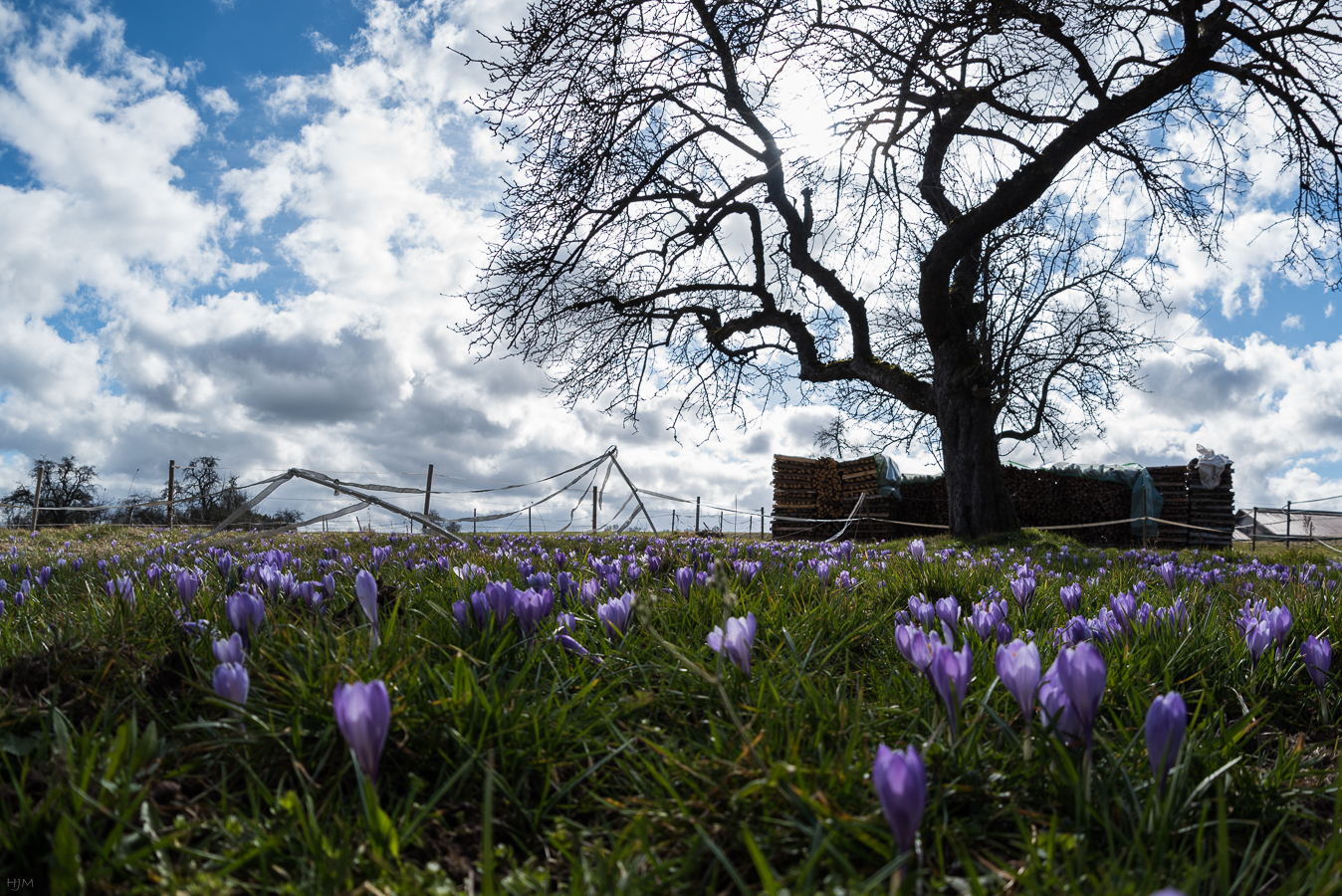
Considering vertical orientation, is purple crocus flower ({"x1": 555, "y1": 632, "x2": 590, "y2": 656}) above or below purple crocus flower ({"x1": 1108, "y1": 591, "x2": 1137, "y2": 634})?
below

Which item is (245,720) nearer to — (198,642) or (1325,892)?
(198,642)

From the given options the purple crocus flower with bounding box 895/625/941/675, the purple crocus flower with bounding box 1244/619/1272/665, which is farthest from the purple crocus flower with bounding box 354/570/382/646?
the purple crocus flower with bounding box 1244/619/1272/665

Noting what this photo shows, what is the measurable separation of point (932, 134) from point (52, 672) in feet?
50.5

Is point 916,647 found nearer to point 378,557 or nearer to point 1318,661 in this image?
point 1318,661

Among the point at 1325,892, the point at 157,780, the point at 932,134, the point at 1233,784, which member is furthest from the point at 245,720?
the point at 932,134

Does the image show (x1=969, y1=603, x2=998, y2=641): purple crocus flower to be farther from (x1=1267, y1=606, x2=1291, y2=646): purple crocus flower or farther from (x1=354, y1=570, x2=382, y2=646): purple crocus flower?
(x1=354, y1=570, x2=382, y2=646): purple crocus flower

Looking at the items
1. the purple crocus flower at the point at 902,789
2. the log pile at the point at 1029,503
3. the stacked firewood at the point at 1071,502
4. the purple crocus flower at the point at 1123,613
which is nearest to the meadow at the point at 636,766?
the purple crocus flower at the point at 902,789

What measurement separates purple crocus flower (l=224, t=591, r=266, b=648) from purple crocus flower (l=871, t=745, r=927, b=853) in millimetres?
1692

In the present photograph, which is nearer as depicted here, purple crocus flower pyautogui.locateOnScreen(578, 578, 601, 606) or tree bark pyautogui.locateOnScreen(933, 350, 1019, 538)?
purple crocus flower pyautogui.locateOnScreen(578, 578, 601, 606)

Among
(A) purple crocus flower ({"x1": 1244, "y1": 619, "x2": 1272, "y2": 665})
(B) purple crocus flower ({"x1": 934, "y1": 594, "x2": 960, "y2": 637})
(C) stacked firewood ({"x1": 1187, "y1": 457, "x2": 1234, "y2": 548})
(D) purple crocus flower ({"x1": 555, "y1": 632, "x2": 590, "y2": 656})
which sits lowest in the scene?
(D) purple crocus flower ({"x1": 555, "y1": 632, "x2": 590, "y2": 656})

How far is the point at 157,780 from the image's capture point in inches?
52.1

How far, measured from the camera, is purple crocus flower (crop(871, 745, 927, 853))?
97cm

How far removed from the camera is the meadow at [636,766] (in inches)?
43.1

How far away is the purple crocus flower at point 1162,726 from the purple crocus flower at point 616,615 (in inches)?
51.7
